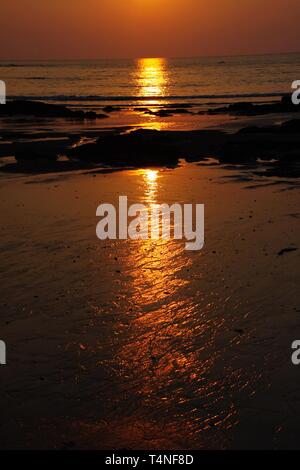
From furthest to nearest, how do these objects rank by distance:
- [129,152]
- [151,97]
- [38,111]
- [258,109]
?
[151,97]
[258,109]
[38,111]
[129,152]

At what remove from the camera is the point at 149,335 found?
8023mm

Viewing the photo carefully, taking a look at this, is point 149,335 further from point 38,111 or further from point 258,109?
point 258,109

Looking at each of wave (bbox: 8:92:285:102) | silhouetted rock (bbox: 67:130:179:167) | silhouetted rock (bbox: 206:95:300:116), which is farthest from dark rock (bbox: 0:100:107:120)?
wave (bbox: 8:92:285:102)

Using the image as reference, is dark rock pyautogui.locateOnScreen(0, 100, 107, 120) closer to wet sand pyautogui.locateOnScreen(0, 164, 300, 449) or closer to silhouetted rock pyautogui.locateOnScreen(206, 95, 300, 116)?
silhouetted rock pyautogui.locateOnScreen(206, 95, 300, 116)

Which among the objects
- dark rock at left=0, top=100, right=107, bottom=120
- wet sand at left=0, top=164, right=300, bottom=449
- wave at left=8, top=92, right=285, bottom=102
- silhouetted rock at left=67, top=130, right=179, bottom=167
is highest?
wave at left=8, top=92, right=285, bottom=102

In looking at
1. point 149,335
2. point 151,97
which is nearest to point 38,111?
point 151,97

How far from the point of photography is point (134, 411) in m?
6.41

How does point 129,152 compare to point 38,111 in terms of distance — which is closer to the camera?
point 129,152

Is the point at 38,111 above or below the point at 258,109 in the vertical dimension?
below

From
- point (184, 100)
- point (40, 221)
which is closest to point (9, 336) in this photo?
point (40, 221)

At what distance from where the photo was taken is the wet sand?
6.15 meters

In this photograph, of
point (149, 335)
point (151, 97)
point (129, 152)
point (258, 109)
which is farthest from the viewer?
point (151, 97)

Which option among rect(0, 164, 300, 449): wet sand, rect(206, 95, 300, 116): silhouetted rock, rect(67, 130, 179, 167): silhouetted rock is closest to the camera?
rect(0, 164, 300, 449): wet sand

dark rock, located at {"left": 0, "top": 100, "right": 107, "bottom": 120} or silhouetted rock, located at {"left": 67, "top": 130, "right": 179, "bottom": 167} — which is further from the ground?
dark rock, located at {"left": 0, "top": 100, "right": 107, "bottom": 120}
